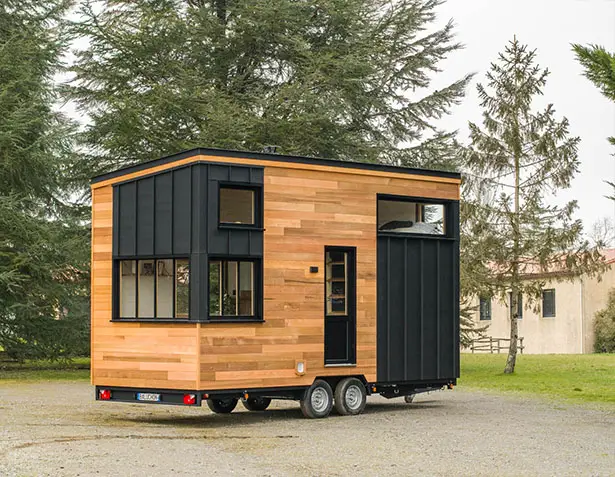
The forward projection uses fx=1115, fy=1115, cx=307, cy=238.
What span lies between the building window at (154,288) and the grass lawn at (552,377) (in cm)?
861

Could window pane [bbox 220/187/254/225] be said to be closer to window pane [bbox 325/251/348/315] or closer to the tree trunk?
window pane [bbox 325/251/348/315]

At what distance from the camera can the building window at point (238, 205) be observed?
631 inches

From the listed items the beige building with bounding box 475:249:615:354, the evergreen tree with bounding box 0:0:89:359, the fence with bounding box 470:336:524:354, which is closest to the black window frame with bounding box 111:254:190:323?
the evergreen tree with bounding box 0:0:89:359

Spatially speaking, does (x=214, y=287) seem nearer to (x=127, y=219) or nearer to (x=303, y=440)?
(x=127, y=219)

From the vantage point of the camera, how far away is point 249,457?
11.6 m

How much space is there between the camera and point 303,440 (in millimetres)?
13336

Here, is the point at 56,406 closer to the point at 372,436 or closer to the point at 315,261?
the point at 315,261

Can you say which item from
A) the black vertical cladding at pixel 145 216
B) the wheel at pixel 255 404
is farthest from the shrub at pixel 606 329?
the black vertical cladding at pixel 145 216

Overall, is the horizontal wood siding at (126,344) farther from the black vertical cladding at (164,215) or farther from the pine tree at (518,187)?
the pine tree at (518,187)

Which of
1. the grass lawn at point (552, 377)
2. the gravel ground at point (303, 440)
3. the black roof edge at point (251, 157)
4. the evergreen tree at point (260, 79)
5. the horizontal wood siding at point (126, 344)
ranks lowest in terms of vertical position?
the grass lawn at point (552, 377)

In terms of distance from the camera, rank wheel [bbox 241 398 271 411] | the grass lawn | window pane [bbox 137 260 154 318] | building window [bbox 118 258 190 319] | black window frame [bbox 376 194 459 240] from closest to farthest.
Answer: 1. building window [bbox 118 258 190 319]
2. window pane [bbox 137 260 154 318]
3. black window frame [bbox 376 194 459 240]
4. wheel [bbox 241 398 271 411]
5. the grass lawn

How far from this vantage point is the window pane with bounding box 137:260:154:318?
16.1 m

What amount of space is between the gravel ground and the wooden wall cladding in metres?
0.72

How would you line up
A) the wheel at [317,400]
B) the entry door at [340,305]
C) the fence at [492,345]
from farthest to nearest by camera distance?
the fence at [492,345] → the entry door at [340,305] → the wheel at [317,400]
